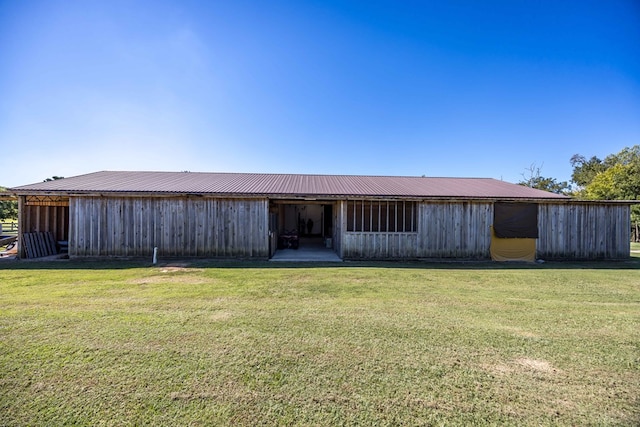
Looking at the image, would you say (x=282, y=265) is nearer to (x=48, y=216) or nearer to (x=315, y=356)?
Result: (x=315, y=356)

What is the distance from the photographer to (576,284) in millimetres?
6309

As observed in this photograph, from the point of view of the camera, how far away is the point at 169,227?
9375mm

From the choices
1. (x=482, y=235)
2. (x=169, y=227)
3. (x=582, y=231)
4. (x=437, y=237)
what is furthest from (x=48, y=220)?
(x=582, y=231)

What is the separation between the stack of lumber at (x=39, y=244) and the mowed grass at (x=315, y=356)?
549cm

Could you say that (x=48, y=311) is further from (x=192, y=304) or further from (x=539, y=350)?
(x=539, y=350)

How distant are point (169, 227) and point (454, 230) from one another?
392 inches

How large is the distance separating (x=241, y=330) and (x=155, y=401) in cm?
135

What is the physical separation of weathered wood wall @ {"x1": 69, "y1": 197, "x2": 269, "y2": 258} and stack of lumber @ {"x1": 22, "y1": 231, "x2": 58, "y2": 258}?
1597mm

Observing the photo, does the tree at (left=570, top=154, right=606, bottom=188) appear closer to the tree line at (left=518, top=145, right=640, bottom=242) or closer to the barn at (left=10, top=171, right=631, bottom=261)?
the tree line at (left=518, top=145, right=640, bottom=242)

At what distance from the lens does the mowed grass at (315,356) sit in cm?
212

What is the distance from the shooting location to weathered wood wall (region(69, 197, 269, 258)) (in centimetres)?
921

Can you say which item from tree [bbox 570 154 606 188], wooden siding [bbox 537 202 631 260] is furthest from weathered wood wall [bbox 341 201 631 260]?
tree [bbox 570 154 606 188]

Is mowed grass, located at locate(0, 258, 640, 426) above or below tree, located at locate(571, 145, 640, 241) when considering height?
below

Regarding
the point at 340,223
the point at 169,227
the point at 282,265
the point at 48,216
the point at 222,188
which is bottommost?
the point at 282,265
